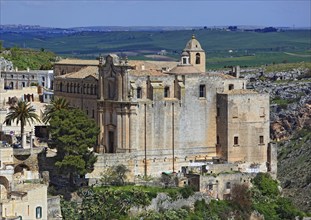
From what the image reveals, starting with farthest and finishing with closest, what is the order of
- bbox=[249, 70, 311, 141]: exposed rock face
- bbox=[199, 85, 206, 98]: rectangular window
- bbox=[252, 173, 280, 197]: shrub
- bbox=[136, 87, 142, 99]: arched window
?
bbox=[249, 70, 311, 141]: exposed rock face
bbox=[199, 85, 206, 98]: rectangular window
bbox=[252, 173, 280, 197]: shrub
bbox=[136, 87, 142, 99]: arched window

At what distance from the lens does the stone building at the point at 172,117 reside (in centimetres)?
7475

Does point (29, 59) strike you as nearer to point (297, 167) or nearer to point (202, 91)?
point (297, 167)

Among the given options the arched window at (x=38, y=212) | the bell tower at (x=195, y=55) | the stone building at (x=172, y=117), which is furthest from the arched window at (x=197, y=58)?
the arched window at (x=38, y=212)

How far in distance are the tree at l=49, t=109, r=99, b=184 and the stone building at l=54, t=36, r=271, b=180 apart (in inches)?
72.6

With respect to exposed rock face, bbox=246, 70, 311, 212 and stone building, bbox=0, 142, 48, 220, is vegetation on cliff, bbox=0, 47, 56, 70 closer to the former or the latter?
exposed rock face, bbox=246, 70, 311, 212

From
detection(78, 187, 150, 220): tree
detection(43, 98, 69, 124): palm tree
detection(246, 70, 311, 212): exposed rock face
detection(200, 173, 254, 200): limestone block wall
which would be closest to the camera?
detection(78, 187, 150, 220): tree

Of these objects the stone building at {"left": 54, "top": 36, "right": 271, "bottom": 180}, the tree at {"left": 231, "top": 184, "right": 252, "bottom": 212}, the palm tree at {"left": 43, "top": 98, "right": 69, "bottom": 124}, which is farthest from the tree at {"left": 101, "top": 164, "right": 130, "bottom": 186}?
the tree at {"left": 231, "top": 184, "right": 252, "bottom": 212}

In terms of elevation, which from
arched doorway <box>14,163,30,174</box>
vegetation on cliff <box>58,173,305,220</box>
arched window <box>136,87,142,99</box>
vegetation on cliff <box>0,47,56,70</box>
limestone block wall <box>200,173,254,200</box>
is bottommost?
vegetation on cliff <box>58,173,305,220</box>

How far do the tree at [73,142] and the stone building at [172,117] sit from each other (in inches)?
72.6

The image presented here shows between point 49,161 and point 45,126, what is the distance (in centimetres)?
896

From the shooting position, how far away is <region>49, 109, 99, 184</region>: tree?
7056 centimetres

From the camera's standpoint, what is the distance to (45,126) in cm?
8169

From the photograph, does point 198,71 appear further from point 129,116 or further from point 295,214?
point 295,214

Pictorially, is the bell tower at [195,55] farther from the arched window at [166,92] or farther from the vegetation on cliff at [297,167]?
the vegetation on cliff at [297,167]
